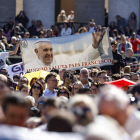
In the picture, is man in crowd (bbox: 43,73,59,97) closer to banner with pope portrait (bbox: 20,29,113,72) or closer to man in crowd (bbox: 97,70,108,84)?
man in crowd (bbox: 97,70,108,84)

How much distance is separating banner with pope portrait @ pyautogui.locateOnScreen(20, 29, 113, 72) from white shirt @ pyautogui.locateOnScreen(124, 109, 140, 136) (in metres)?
8.12

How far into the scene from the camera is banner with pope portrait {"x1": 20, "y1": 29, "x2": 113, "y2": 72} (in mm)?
12750

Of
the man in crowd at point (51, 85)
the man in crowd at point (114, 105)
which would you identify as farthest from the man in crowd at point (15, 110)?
the man in crowd at point (51, 85)

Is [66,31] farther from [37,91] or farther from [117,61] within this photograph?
[37,91]

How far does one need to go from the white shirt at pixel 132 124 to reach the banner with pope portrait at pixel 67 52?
320 inches

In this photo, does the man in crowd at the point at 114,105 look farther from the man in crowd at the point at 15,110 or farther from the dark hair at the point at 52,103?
the dark hair at the point at 52,103

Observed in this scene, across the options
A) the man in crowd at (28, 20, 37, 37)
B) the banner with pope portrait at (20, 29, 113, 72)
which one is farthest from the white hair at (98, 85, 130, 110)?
the man in crowd at (28, 20, 37, 37)

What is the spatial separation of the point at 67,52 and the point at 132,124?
872 cm

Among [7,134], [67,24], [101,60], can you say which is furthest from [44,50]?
[7,134]

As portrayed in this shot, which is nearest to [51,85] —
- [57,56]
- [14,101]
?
[57,56]

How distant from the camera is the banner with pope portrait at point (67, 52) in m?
12.8

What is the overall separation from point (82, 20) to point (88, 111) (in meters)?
19.0

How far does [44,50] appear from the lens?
12750 millimetres

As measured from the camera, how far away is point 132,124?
15.0ft
